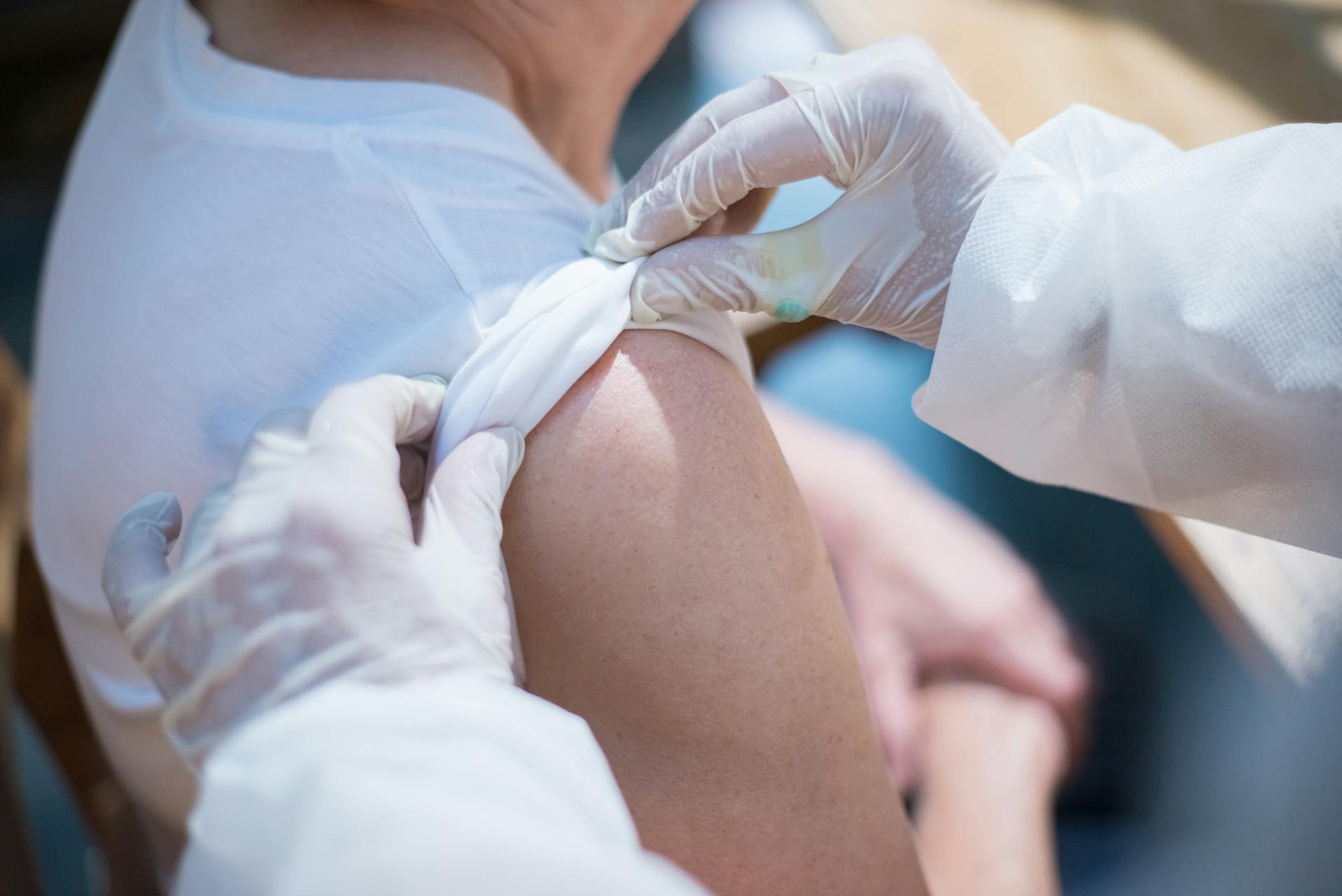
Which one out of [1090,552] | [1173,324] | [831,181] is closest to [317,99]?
[831,181]

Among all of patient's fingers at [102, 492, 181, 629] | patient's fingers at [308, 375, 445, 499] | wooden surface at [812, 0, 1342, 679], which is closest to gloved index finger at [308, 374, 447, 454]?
patient's fingers at [308, 375, 445, 499]

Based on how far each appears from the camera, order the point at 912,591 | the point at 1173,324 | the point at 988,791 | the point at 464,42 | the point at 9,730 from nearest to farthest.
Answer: the point at 1173,324 → the point at 464,42 → the point at 9,730 → the point at 988,791 → the point at 912,591

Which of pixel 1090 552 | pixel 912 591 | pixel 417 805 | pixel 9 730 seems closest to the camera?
pixel 417 805

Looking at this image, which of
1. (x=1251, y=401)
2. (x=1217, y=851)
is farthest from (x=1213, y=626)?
(x=1251, y=401)

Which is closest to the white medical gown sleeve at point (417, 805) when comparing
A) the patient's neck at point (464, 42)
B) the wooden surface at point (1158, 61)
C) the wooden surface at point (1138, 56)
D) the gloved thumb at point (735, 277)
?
the gloved thumb at point (735, 277)

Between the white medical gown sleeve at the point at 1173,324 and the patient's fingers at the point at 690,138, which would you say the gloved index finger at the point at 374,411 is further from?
the white medical gown sleeve at the point at 1173,324

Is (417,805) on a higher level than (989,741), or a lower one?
higher

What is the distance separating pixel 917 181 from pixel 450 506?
1.41 feet

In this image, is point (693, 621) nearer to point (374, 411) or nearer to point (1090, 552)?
point (374, 411)

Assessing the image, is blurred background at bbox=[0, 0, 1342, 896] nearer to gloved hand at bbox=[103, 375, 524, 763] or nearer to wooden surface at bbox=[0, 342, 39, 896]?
wooden surface at bbox=[0, 342, 39, 896]

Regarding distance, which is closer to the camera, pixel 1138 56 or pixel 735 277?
pixel 735 277

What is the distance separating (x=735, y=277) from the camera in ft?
2.44

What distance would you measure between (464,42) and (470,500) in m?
0.43

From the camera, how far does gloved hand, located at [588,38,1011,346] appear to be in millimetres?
736
